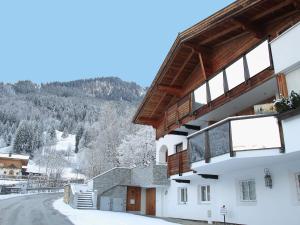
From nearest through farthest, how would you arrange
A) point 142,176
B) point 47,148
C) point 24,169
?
point 142,176 < point 24,169 < point 47,148

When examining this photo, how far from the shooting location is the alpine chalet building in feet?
34.9

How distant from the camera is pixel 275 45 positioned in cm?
1112

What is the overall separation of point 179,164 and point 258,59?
7451mm

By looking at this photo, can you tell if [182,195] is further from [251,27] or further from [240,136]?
[251,27]

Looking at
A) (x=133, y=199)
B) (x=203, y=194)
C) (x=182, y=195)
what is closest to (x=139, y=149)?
(x=133, y=199)

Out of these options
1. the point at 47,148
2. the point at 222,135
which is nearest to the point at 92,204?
the point at 222,135

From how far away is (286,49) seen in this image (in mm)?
10586

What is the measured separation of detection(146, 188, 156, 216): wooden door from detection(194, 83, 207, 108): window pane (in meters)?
9.85

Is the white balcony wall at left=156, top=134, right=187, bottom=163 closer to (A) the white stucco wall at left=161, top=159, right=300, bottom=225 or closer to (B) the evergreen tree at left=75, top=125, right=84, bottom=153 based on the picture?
(A) the white stucco wall at left=161, top=159, right=300, bottom=225

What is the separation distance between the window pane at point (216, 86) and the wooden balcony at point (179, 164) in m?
3.35

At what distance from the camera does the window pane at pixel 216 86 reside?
14.7 meters

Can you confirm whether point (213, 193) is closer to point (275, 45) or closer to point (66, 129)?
point (275, 45)

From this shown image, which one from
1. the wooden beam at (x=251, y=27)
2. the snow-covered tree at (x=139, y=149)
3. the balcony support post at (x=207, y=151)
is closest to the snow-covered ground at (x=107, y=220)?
the balcony support post at (x=207, y=151)

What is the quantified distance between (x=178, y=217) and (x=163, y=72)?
27.3 feet
